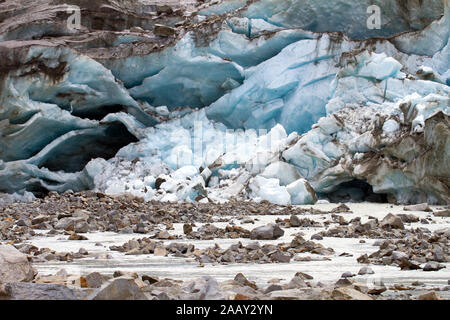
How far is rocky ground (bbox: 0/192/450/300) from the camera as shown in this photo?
2.25 metres

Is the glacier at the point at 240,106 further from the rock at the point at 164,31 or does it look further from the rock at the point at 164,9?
the rock at the point at 164,9

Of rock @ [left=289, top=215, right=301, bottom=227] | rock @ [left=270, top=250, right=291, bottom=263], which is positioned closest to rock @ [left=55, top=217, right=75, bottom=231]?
rock @ [left=289, top=215, right=301, bottom=227]

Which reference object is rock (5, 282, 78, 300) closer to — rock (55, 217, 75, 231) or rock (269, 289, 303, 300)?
rock (269, 289, 303, 300)

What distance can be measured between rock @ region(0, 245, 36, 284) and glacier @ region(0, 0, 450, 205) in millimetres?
9664

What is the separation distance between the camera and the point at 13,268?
2641 millimetres

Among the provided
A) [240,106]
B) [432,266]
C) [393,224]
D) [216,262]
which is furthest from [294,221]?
[240,106]

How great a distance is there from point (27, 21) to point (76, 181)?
7.06m

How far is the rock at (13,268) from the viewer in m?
2.59

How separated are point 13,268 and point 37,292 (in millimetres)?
730

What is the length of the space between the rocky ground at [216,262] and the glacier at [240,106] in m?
5.93

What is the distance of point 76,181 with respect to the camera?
55.0 ft

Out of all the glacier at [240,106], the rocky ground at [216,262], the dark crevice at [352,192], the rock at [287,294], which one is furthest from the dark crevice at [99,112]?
the rock at [287,294]

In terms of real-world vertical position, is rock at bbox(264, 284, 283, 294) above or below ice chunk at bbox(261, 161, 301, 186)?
above
